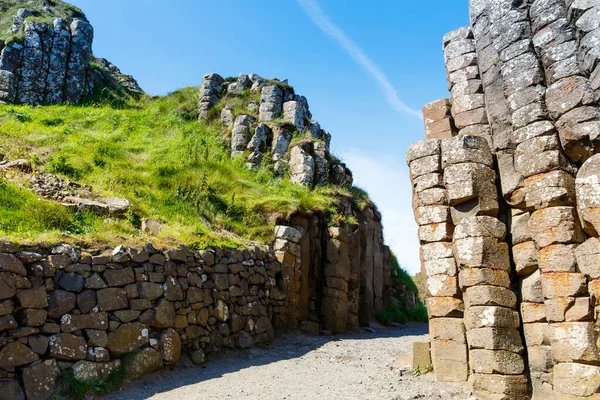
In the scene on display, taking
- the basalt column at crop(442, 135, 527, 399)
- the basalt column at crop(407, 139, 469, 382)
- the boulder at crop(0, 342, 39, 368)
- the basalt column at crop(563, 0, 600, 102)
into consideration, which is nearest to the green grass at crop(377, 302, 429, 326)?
the basalt column at crop(407, 139, 469, 382)

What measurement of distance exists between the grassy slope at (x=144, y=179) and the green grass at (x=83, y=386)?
8.47 feet

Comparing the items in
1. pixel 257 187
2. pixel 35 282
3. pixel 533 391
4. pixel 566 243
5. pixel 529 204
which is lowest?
pixel 533 391

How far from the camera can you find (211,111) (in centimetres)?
2534

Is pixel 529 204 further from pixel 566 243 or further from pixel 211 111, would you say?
pixel 211 111

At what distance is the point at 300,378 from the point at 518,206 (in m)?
5.58

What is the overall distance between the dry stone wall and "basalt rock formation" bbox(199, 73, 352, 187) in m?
4.32

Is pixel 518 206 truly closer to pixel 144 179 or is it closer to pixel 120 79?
pixel 144 179

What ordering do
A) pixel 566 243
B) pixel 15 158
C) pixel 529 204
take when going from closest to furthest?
pixel 566 243 < pixel 529 204 < pixel 15 158

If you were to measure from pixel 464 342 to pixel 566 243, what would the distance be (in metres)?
2.65

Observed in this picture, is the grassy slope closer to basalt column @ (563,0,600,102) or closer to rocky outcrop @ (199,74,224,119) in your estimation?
rocky outcrop @ (199,74,224,119)

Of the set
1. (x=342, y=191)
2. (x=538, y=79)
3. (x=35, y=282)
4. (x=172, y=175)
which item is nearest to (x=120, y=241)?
(x=35, y=282)

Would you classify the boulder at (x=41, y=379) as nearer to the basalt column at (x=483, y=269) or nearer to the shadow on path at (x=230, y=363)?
the shadow on path at (x=230, y=363)

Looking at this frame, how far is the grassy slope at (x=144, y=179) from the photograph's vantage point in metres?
10.7

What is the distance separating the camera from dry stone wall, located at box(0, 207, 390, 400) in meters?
8.02
